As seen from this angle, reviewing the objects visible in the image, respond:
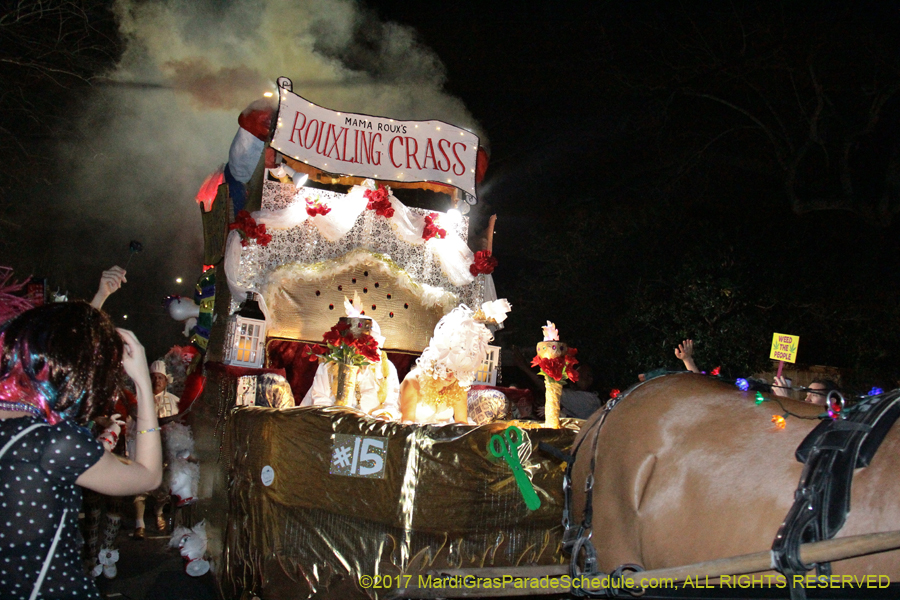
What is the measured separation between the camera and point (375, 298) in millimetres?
8109

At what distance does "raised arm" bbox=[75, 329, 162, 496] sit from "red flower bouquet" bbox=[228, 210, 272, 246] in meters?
5.25

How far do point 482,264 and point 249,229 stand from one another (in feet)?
9.55

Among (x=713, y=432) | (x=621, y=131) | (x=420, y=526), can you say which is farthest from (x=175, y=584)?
(x=621, y=131)

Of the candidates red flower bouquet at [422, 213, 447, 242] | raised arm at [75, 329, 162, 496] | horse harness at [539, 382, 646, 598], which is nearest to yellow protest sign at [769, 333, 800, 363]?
horse harness at [539, 382, 646, 598]

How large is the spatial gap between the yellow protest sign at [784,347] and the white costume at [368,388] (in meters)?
3.68

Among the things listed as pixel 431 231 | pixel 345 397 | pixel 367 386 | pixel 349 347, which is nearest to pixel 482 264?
pixel 431 231

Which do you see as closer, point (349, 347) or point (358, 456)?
point (358, 456)

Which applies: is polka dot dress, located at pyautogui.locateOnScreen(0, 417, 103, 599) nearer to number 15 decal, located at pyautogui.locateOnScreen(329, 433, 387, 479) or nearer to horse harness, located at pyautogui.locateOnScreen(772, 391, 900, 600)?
horse harness, located at pyautogui.locateOnScreen(772, 391, 900, 600)

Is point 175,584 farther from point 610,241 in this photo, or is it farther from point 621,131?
point 621,131

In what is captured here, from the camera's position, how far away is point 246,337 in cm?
686

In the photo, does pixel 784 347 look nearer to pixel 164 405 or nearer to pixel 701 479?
pixel 701 479

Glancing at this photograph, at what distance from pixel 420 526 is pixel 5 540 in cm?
327

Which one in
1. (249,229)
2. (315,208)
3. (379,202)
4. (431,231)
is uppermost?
(379,202)

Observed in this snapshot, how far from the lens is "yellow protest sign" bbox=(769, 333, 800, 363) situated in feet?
17.4
